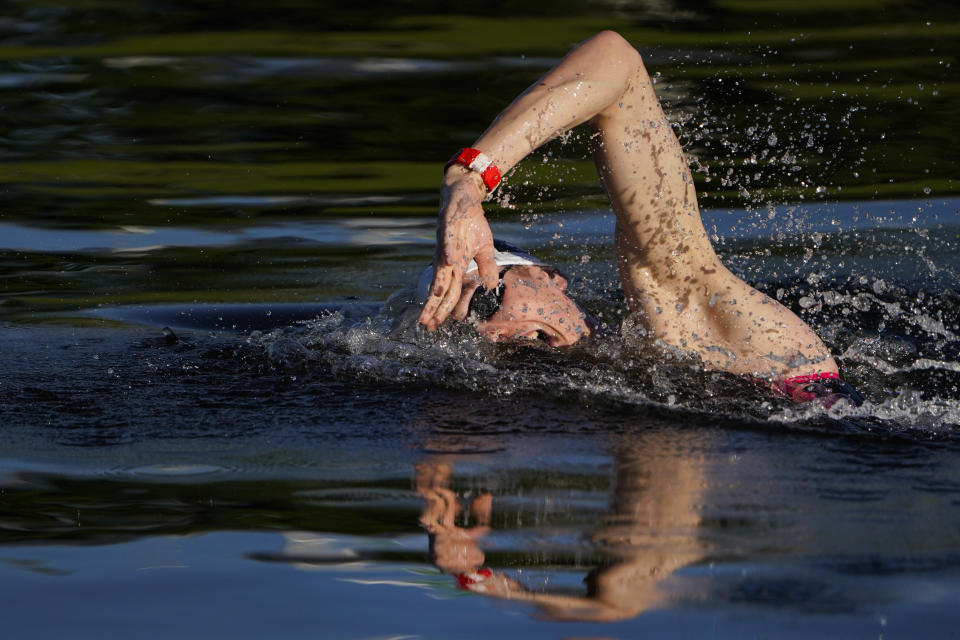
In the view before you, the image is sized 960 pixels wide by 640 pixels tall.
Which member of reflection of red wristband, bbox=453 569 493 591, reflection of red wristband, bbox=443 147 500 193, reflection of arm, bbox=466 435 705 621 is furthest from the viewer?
reflection of red wristband, bbox=443 147 500 193

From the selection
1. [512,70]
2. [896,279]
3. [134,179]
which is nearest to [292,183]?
[134,179]

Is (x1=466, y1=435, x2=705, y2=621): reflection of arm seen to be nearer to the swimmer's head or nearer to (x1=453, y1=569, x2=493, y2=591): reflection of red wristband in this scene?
(x1=453, y1=569, x2=493, y2=591): reflection of red wristband

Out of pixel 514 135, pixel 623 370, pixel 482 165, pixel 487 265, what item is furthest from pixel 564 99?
pixel 623 370

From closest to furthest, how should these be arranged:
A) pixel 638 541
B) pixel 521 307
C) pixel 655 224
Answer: pixel 638 541 < pixel 655 224 < pixel 521 307

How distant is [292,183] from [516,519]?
5434 mm

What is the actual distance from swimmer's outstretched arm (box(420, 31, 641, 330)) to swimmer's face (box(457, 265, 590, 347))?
62cm

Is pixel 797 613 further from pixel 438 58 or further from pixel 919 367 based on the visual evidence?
pixel 438 58

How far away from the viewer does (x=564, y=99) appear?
3889mm

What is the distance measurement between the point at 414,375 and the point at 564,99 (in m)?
1.06

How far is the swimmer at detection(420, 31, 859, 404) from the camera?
3.97 m

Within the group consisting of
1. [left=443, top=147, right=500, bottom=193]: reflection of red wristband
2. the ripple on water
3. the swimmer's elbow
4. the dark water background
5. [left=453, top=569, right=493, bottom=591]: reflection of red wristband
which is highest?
the swimmer's elbow

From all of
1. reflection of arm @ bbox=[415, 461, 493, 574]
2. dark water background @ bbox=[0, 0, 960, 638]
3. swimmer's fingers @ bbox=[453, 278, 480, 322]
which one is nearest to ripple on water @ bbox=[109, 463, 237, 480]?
dark water background @ bbox=[0, 0, 960, 638]

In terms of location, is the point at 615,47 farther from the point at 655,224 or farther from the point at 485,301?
the point at 485,301

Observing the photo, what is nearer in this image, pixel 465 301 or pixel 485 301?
pixel 465 301
